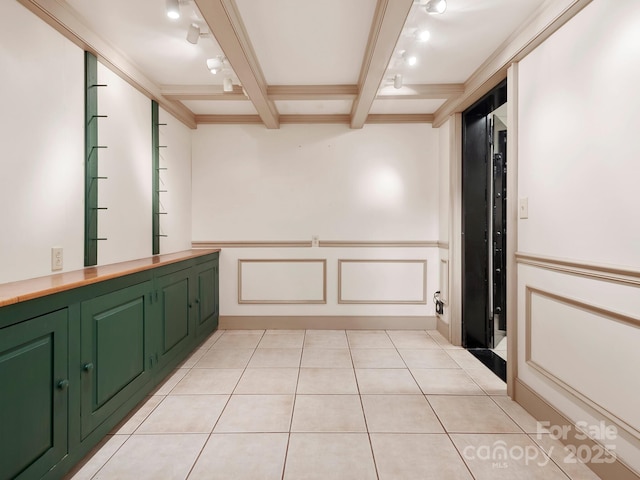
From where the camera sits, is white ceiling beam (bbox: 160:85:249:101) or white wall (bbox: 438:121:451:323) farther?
white wall (bbox: 438:121:451:323)

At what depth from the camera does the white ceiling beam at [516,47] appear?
1791mm

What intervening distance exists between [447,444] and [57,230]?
8.23 ft

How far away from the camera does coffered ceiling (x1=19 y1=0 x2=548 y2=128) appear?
1.96 meters

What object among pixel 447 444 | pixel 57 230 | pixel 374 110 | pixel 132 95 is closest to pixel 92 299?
pixel 57 230

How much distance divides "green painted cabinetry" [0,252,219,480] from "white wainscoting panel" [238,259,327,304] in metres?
1.34

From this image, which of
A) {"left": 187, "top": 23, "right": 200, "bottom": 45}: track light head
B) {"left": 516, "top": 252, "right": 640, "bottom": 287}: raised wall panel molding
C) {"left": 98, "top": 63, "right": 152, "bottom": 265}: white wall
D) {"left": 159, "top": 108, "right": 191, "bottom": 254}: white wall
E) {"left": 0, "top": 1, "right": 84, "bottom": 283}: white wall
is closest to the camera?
{"left": 516, "top": 252, "right": 640, "bottom": 287}: raised wall panel molding

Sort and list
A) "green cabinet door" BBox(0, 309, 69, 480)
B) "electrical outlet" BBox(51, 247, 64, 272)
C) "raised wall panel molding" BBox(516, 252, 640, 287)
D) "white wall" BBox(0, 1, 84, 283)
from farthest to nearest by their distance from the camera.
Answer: "electrical outlet" BBox(51, 247, 64, 272) < "white wall" BBox(0, 1, 84, 283) < "raised wall panel molding" BBox(516, 252, 640, 287) < "green cabinet door" BBox(0, 309, 69, 480)

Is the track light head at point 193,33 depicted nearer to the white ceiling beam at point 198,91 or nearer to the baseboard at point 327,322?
the white ceiling beam at point 198,91

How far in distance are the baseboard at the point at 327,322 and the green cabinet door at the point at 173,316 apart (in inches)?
33.7

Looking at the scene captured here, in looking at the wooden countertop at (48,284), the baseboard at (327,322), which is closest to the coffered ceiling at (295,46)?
the wooden countertop at (48,284)

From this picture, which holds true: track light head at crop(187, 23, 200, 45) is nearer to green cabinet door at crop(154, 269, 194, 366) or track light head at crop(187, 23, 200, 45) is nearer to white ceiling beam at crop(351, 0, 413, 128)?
white ceiling beam at crop(351, 0, 413, 128)

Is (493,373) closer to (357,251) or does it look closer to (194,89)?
(357,251)

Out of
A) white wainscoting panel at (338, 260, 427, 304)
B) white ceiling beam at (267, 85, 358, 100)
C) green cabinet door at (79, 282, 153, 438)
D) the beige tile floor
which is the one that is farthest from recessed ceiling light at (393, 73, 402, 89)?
green cabinet door at (79, 282, 153, 438)

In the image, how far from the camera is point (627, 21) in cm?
146
